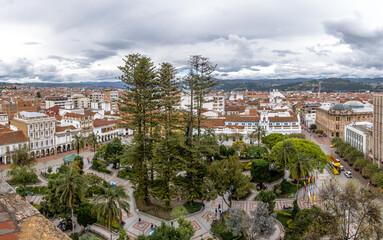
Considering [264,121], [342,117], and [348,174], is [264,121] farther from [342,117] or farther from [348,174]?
[348,174]

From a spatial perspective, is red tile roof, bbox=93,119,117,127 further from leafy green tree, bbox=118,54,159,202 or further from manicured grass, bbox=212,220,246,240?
manicured grass, bbox=212,220,246,240

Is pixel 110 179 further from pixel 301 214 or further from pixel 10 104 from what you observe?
pixel 10 104

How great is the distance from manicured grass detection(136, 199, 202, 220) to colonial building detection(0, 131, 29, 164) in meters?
26.7

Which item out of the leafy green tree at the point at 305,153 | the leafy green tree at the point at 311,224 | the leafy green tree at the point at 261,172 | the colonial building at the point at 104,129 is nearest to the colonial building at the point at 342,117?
the leafy green tree at the point at 305,153

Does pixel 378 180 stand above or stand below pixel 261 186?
above

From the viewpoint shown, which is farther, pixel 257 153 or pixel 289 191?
pixel 257 153

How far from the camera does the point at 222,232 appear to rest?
21.9 meters

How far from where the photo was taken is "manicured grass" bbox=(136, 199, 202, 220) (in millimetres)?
25172

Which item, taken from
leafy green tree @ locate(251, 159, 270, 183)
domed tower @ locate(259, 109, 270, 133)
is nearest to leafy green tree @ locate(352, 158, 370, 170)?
leafy green tree @ locate(251, 159, 270, 183)

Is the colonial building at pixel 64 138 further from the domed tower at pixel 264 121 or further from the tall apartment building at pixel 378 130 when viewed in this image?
the tall apartment building at pixel 378 130

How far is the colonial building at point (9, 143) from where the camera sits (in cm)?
4181

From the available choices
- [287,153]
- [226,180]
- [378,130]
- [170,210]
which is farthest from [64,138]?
[378,130]

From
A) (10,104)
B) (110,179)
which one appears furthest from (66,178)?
(10,104)

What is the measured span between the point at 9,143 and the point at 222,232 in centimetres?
3777
